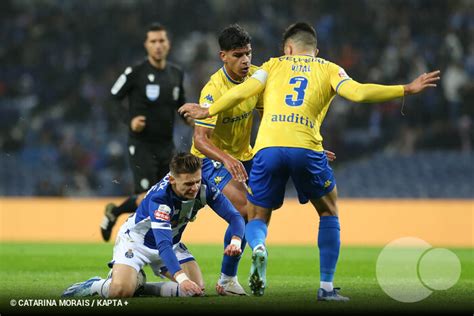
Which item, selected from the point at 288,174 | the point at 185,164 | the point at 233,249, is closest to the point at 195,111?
the point at 185,164

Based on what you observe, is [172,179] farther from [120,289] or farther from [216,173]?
[216,173]

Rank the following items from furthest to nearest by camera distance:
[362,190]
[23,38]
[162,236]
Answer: [23,38] → [362,190] → [162,236]

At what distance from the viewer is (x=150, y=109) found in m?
10.7

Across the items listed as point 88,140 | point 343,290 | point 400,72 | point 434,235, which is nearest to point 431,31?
point 400,72

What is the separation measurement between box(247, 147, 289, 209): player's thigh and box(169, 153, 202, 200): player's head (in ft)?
1.43

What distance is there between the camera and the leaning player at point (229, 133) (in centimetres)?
686

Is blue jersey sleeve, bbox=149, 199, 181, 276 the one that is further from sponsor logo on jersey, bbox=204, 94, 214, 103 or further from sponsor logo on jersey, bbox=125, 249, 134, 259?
sponsor logo on jersey, bbox=204, 94, 214, 103

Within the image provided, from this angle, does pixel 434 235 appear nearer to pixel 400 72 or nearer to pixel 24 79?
pixel 400 72

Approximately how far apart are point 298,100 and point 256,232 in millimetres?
919

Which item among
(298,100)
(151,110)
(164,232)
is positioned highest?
(151,110)

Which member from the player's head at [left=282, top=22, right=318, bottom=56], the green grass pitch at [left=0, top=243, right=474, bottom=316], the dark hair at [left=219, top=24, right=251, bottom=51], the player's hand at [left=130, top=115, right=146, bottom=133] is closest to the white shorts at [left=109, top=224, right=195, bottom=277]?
the green grass pitch at [left=0, top=243, right=474, bottom=316]

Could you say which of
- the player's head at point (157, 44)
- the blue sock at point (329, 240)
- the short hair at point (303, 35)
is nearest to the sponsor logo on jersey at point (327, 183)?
the blue sock at point (329, 240)

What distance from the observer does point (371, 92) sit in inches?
238

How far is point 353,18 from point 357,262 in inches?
339
